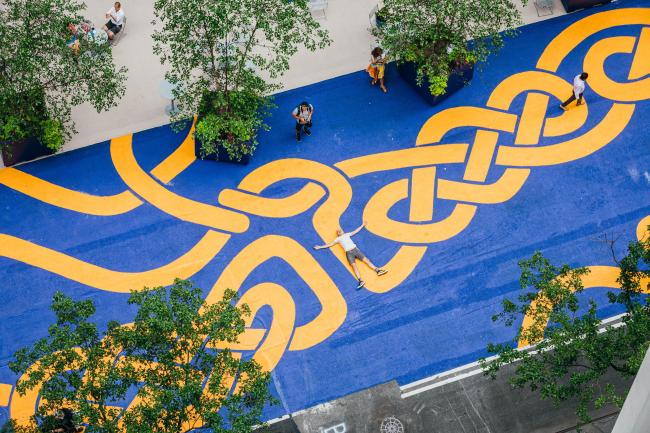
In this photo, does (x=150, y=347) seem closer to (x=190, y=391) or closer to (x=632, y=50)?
(x=190, y=391)

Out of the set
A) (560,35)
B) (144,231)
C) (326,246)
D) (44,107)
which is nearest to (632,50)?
(560,35)

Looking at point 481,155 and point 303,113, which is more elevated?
point 303,113

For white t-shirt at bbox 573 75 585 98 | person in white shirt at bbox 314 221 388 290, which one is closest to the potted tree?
person in white shirt at bbox 314 221 388 290

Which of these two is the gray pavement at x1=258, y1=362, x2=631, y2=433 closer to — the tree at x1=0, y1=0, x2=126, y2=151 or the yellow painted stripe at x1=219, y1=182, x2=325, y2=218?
the yellow painted stripe at x1=219, y1=182, x2=325, y2=218

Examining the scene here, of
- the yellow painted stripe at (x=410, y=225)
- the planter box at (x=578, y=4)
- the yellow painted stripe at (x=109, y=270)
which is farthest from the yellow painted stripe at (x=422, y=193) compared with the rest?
the planter box at (x=578, y=4)

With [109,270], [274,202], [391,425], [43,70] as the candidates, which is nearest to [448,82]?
[274,202]

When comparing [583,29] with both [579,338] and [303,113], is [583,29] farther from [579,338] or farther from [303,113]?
[579,338]
